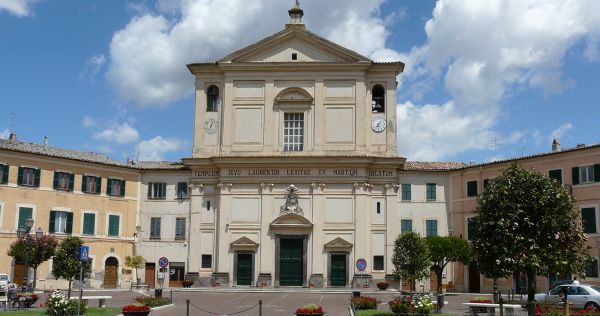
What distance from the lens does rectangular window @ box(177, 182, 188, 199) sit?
52.7 meters

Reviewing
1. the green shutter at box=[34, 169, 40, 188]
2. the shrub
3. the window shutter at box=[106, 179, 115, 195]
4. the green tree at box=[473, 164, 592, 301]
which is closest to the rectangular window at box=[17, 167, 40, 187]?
the green shutter at box=[34, 169, 40, 188]

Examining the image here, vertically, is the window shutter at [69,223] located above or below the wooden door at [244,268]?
above

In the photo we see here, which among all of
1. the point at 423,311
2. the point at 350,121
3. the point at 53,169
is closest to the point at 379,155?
the point at 350,121

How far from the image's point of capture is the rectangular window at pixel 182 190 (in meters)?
52.7

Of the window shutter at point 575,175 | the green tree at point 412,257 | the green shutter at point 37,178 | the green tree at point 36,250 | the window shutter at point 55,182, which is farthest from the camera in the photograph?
the window shutter at point 55,182

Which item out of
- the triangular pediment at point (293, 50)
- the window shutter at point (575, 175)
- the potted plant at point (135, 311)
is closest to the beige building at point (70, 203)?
the triangular pediment at point (293, 50)

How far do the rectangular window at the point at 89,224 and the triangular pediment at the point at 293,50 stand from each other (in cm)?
1532

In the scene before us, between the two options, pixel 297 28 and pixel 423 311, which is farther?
pixel 297 28

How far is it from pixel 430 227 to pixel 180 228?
63.2 feet

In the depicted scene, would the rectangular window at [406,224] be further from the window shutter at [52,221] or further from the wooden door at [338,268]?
the window shutter at [52,221]

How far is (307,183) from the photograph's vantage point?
50281 millimetres

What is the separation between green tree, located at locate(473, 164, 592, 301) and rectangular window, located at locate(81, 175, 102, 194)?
34.6 m

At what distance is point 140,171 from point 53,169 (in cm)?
691

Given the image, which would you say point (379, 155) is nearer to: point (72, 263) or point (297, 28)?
point (297, 28)
